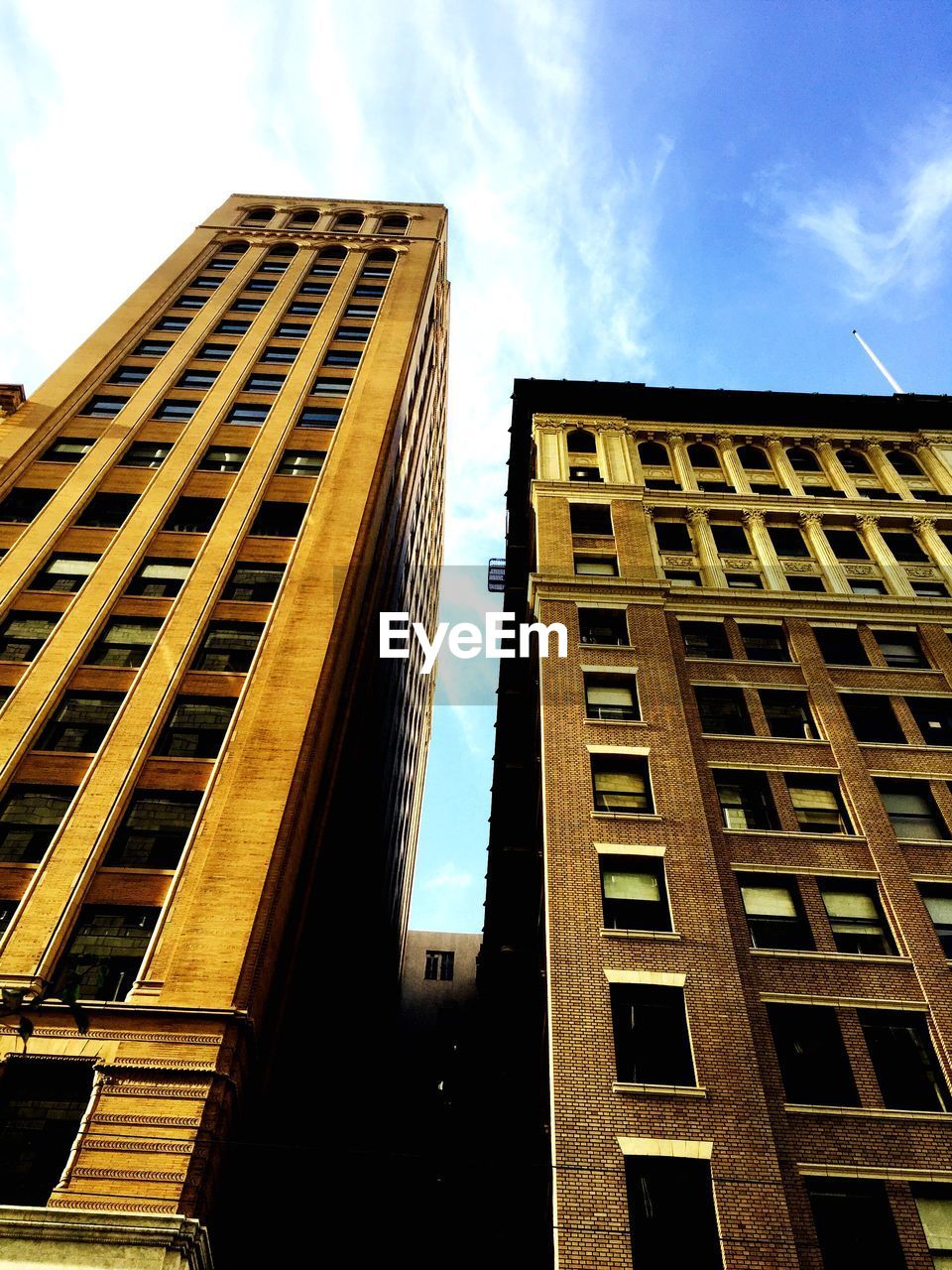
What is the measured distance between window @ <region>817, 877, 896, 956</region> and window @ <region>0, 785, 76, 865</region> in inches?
815

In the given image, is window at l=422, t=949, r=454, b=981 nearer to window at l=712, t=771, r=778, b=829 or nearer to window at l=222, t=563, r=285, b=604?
window at l=222, t=563, r=285, b=604

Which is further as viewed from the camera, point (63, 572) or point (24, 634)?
point (63, 572)

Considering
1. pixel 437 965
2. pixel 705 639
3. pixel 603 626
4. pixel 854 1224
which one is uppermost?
pixel 437 965

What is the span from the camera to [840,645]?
97.8 ft

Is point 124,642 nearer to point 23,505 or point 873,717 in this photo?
point 23,505

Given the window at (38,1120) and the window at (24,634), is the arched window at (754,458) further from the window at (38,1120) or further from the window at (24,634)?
the window at (38,1120)

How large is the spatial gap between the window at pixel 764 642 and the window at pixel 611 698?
4.97 meters

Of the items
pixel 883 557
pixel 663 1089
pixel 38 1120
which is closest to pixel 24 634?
pixel 38 1120

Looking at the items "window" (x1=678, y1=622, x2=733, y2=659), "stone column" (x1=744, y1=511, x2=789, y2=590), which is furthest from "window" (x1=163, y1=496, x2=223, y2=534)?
"stone column" (x1=744, y1=511, x2=789, y2=590)

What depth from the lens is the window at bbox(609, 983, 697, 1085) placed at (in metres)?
18.1

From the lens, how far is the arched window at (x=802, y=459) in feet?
128

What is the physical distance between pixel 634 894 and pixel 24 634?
22.5 meters

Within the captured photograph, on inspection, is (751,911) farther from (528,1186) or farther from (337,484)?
(337,484)

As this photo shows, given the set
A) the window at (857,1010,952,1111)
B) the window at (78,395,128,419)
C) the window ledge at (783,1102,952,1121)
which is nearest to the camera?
the window ledge at (783,1102,952,1121)
